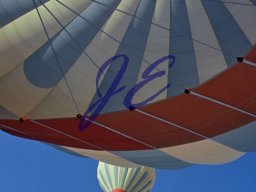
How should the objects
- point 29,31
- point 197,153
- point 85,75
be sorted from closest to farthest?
point 29,31 → point 85,75 → point 197,153

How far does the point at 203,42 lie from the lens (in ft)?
32.6

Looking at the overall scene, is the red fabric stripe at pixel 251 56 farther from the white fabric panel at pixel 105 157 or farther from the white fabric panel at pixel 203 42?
the white fabric panel at pixel 105 157

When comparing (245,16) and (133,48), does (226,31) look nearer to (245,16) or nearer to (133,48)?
(245,16)

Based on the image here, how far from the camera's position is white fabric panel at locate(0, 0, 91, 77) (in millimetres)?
10266

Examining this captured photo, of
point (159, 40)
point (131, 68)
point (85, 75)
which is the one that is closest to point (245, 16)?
point (159, 40)

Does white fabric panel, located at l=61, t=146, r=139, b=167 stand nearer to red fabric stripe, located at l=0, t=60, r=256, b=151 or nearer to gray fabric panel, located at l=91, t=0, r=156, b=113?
red fabric stripe, located at l=0, t=60, r=256, b=151

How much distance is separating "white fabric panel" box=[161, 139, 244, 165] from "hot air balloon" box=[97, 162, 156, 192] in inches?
272

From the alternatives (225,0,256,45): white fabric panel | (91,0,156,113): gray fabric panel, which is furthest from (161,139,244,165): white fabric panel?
(225,0,256,45): white fabric panel

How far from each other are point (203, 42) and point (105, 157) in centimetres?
430

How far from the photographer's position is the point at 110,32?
10.4m

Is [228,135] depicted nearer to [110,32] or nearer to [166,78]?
[166,78]

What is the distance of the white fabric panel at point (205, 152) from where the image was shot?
11.8 m

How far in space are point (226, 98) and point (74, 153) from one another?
466 centimetres

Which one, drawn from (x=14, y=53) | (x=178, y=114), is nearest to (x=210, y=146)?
(x=178, y=114)
